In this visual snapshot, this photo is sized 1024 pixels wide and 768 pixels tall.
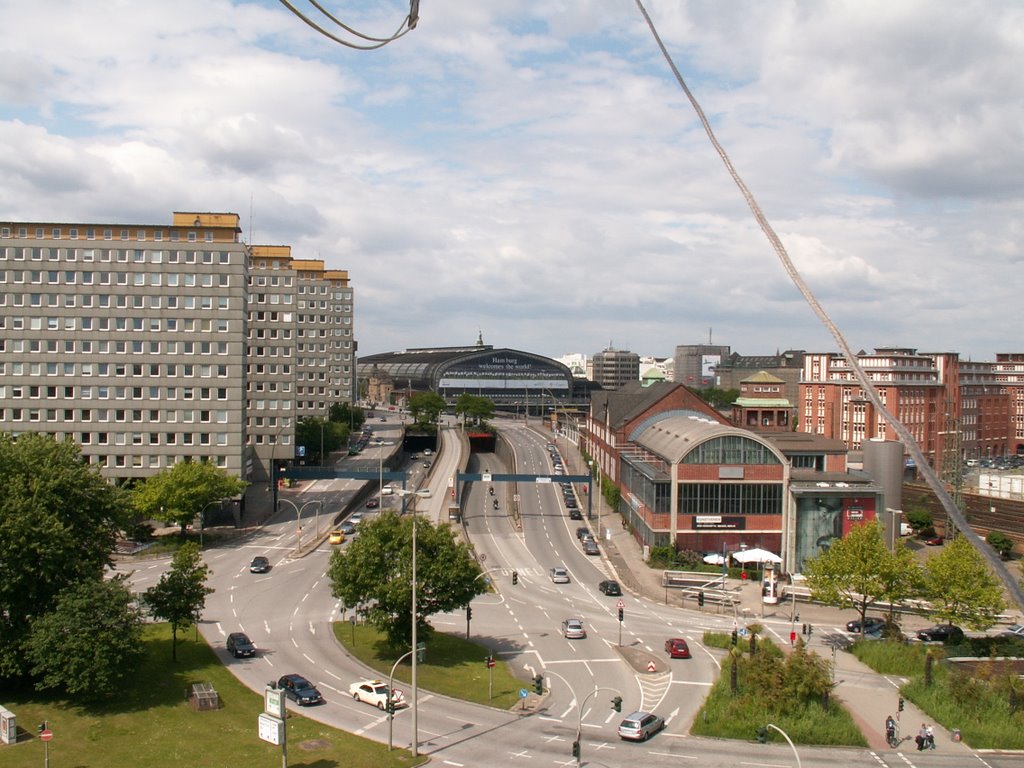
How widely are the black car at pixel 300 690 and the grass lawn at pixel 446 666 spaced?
5229 mm

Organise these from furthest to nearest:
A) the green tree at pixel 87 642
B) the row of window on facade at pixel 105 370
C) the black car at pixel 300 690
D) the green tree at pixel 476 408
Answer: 1. the green tree at pixel 476 408
2. the row of window on facade at pixel 105 370
3. the black car at pixel 300 690
4. the green tree at pixel 87 642

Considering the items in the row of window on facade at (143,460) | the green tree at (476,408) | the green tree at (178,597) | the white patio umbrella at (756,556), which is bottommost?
the white patio umbrella at (756,556)

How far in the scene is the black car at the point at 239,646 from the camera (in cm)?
5538

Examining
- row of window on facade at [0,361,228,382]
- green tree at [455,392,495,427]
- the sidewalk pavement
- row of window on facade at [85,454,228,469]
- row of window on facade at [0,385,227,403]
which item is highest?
row of window on facade at [0,361,228,382]

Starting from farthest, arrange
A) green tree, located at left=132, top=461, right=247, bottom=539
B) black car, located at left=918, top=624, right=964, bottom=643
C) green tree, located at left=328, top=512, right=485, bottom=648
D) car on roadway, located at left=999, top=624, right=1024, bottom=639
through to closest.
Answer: green tree, located at left=132, top=461, right=247, bottom=539
black car, located at left=918, top=624, right=964, bottom=643
car on roadway, located at left=999, top=624, right=1024, bottom=639
green tree, located at left=328, top=512, right=485, bottom=648

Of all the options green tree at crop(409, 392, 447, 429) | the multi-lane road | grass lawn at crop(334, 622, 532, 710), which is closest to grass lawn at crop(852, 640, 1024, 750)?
the multi-lane road

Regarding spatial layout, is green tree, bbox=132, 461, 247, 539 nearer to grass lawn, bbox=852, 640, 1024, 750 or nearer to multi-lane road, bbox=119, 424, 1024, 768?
multi-lane road, bbox=119, 424, 1024, 768

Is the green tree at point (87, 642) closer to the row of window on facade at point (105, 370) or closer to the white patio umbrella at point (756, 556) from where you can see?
the white patio umbrella at point (756, 556)

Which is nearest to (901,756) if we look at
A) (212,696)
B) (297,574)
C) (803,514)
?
(212,696)

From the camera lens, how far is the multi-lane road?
42.7 m

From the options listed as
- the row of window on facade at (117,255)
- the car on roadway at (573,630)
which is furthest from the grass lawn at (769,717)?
the row of window on facade at (117,255)

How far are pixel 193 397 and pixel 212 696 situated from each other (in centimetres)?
5594

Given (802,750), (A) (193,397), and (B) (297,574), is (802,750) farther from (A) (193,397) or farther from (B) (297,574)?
(A) (193,397)

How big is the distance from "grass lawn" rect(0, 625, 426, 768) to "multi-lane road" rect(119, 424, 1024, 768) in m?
2.05
